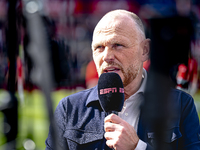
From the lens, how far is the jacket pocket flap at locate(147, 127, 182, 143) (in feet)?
3.26

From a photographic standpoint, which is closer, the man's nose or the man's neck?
the man's nose

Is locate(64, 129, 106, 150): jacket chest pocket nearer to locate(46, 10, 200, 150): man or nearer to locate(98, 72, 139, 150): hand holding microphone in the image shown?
locate(46, 10, 200, 150): man

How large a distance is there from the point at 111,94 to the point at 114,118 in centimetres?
11

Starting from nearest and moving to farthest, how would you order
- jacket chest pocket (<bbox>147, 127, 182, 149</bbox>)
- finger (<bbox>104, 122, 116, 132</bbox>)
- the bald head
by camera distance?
finger (<bbox>104, 122, 116, 132</bbox>) < jacket chest pocket (<bbox>147, 127, 182, 149</bbox>) < the bald head

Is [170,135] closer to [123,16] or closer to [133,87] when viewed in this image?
[133,87]

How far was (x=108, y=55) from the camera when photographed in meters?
1.05

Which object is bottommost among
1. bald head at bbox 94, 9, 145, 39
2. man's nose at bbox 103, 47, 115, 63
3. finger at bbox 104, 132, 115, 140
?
finger at bbox 104, 132, 115, 140

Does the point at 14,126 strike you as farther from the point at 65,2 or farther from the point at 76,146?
the point at 65,2

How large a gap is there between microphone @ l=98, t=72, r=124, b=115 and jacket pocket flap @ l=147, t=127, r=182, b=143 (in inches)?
10.6

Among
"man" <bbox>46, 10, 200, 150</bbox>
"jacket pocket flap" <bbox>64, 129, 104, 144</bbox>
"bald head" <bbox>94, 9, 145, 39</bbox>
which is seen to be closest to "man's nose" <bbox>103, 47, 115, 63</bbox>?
"man" <bbox>46, 10, 200, 150</bbox>

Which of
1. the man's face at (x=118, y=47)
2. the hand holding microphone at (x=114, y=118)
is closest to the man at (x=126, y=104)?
the man's face at (x=118, y=47)

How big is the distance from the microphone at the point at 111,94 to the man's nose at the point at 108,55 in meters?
0.18

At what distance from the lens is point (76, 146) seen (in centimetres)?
107

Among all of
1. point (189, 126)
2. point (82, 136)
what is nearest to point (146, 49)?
point (189, 126)
